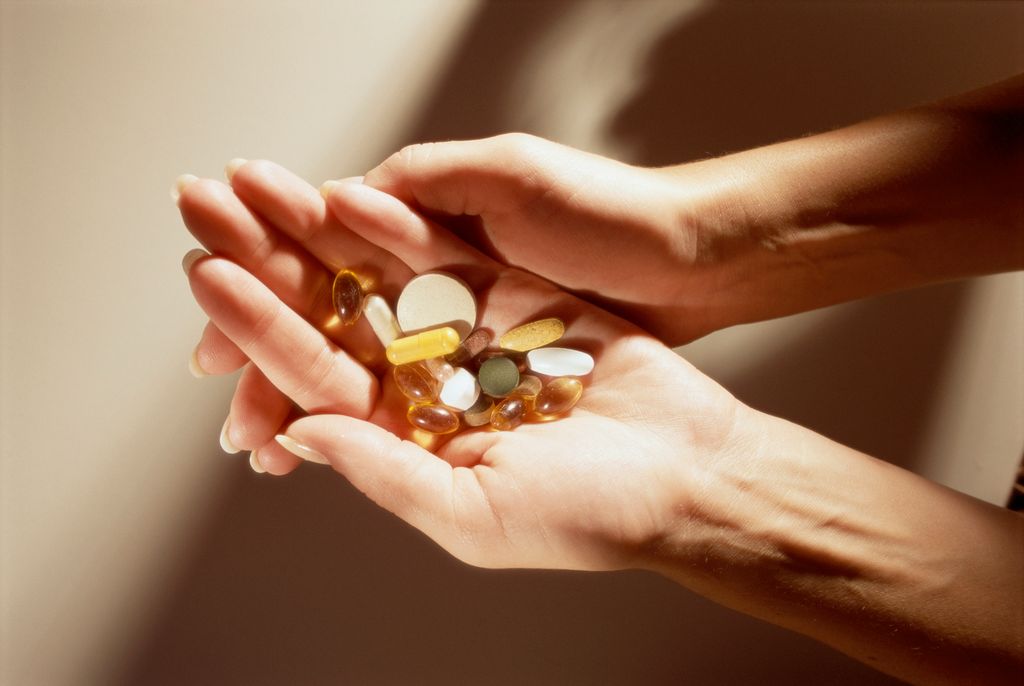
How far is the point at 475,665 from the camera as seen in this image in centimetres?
112

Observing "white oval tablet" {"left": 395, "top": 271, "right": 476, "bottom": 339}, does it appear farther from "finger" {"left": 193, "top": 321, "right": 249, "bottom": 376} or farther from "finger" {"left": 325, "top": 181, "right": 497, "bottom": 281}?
"finger" {"left": 193, "top": 321, "right": 249, "bottom": 376}

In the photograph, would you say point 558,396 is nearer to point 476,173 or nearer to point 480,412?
point 480,412

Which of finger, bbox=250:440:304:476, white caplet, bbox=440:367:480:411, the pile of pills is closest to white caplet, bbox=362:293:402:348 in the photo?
the pile of pills

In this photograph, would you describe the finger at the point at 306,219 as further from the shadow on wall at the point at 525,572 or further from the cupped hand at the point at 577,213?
the shadow on wall at the point at 525,572

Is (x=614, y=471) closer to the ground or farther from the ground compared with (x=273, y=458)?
farther from the ground

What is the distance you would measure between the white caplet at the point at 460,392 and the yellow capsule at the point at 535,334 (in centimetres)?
8

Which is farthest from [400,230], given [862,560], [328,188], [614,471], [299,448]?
[862,560]

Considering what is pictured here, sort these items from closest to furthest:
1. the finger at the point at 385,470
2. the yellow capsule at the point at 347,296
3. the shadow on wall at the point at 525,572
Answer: the finger at the point at 385,470
the yellow capsule at the point at 347,296
the shadow on wall at the point at 525,572

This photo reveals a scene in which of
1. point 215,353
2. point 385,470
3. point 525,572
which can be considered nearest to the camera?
point 385,470

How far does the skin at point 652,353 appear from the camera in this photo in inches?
34.1

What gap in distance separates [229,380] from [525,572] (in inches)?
24.0

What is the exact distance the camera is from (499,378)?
98 cm

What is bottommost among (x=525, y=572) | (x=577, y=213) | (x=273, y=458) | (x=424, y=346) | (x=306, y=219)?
(x=525, y=572)

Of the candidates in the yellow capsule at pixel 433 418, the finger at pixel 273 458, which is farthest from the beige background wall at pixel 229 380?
the yellow capsule at pixel 433 418
